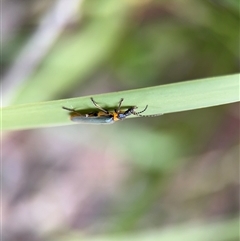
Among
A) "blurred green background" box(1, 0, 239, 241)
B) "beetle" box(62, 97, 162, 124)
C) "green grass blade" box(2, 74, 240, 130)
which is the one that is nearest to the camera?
"green grass blade" box(2, 74, 240, 130)

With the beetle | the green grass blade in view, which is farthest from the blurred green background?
the green grass blade

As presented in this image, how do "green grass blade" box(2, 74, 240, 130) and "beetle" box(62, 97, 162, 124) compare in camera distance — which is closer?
"green grass blade" box(2, 74, 240, 130)

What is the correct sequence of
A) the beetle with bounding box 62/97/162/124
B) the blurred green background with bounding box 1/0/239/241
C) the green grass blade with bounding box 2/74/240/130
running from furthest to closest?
the blurred green background with bounding box 1/0/239/241 → the beetle with bounding box 62/97/162/124 → the green grass blade with bounding box 2/74/240/130

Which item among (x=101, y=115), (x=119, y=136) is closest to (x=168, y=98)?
(x=101, y=115)

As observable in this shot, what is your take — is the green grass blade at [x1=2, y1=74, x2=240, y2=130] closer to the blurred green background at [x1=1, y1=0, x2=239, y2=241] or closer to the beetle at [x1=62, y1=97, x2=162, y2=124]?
the beetle at [x1=62, y1=97, x2=162, y2=124]

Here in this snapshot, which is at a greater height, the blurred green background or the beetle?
the blurred green background

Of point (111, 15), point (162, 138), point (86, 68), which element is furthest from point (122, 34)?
point (162, 138)

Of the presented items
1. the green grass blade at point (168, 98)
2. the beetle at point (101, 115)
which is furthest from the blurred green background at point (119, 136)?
the green grass blade at point (168, 98)
